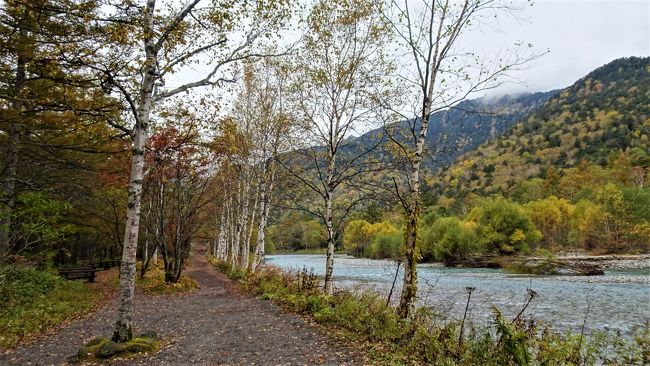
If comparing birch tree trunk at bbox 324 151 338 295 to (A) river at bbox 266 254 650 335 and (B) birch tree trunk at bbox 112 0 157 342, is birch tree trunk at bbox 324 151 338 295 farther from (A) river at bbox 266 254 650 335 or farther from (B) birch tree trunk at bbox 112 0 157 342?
(B) birch tree trunk at bbox 112 0 157 342

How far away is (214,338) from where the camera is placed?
9227 mm

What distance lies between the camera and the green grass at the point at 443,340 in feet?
19.5

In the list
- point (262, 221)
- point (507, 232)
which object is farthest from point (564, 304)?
point (507, 232)

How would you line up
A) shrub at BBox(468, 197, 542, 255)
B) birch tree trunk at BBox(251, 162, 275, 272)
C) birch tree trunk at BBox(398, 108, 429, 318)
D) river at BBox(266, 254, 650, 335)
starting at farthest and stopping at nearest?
shrub at BBox(468, 197, 542, 255) → birch tree trunk at BBox(251, 162, 275, 272) → river at BBox(266, 254, 650, 335) → birch tree trunk at BBox(398, 108, 429, 318)

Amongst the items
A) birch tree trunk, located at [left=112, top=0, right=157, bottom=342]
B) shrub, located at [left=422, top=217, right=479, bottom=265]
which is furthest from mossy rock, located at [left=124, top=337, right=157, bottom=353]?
shrub, located at [left=422, top=217, right=479, bottom=265]

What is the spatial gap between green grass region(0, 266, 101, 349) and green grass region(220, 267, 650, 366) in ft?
22.4

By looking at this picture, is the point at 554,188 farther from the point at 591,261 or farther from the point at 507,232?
the point at 591,261

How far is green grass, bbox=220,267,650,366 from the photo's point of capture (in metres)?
5.94

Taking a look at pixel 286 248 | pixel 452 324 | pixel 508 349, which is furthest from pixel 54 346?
pixel 286 248

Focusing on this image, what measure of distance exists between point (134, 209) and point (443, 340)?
6436mm

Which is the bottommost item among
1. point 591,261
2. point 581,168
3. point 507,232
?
point 591,261

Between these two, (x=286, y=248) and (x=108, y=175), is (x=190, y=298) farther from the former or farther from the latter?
(x=286, y=248)

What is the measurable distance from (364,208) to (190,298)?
8.52m

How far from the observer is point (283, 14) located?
34.7ft
